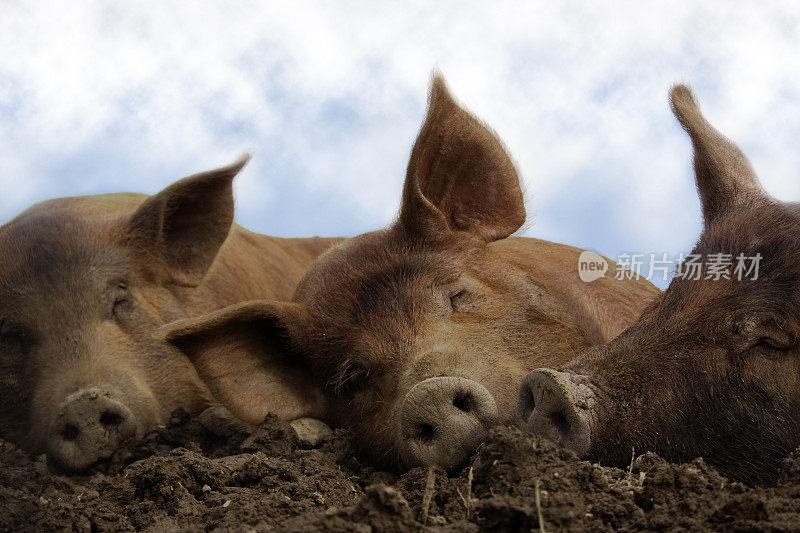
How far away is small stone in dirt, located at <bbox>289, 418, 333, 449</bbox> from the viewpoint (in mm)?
4192

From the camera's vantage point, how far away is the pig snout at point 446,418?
3377 millimetres

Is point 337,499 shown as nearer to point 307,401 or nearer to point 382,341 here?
point 382,341

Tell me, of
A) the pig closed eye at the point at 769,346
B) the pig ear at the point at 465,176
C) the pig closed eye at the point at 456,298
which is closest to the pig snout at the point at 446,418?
the pig closed eye at the point at 456,298

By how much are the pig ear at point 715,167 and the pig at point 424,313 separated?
835 millimetres

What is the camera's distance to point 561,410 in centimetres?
309

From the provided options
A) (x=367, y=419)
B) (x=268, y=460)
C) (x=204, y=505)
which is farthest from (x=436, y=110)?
(x=204, y=505)

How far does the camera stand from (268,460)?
3506 millimetres

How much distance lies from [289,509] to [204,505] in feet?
1.25

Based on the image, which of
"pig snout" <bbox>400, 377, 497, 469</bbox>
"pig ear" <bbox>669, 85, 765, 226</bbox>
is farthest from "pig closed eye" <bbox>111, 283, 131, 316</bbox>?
"pig ear" <bbox>669, 85, 765, 226</bbox>

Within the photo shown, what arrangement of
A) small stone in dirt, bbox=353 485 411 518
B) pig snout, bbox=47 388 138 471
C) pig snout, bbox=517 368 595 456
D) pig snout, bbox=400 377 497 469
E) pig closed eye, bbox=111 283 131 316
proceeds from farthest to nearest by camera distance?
pig closed eye, bbox=111 283 131 316 → pig snout, bbox=47 388 138 471 → pig snout, bbox=400 377 497 469 → pig snout, bbox=517 368 595 456 → small stone in dirt, bbox=353 485 411 518

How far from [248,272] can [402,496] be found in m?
3.61

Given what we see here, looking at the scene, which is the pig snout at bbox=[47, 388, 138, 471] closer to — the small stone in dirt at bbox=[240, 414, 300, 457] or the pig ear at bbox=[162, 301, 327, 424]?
the pig ear at bbox=[162, 301, 327, 424]

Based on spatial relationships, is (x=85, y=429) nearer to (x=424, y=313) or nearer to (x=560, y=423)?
(x=424, y=313)

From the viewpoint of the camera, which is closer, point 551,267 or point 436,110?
point 436,110
